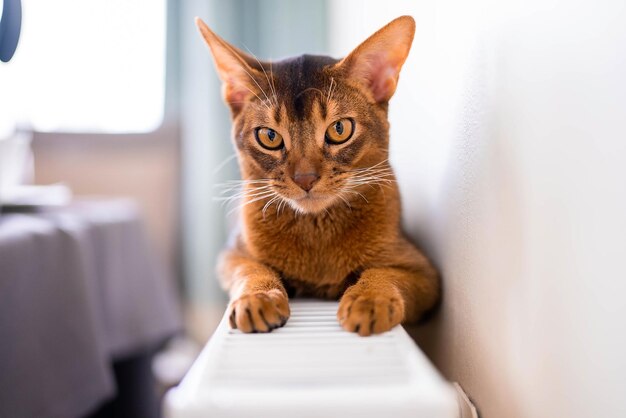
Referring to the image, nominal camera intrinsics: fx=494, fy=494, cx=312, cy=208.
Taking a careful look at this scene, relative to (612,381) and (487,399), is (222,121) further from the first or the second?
(612,381)

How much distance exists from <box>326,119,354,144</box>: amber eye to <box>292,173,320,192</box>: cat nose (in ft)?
0.31

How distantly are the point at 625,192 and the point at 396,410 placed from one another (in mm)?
289

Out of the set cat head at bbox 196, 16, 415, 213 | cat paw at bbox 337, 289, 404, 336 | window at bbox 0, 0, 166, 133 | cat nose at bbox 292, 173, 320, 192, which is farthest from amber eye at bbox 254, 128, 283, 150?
window at bbox 0, 0, 166, 133

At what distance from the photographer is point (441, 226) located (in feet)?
3.19

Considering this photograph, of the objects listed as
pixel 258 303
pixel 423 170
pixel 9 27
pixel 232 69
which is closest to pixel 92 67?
pixel 232 69

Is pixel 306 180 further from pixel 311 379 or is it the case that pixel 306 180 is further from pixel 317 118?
pixel 311 379

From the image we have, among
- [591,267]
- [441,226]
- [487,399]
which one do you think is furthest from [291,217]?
[591,267]

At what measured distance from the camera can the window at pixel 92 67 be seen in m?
2.51

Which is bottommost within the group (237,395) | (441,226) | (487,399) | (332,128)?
(487,399)

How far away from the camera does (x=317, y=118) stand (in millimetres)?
896

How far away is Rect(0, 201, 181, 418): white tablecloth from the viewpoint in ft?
3.60

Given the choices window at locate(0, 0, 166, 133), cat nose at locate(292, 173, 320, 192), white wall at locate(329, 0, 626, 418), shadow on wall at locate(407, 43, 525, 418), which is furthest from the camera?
window at locate(0, 0, 166, 133)

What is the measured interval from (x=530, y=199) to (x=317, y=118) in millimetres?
425

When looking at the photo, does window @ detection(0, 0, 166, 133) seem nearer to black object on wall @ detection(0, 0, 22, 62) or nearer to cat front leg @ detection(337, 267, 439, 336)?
black object on wall @ detection(0, 0, 22, 62)
